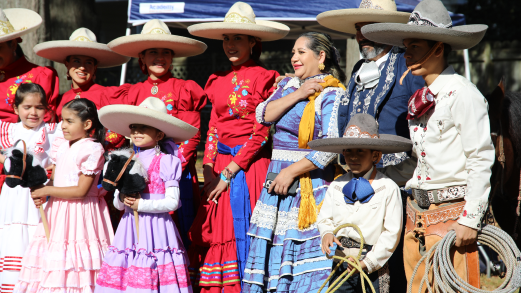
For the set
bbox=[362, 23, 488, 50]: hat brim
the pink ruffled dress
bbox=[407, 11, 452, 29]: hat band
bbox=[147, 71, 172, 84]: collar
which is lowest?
the pink ruffled dress

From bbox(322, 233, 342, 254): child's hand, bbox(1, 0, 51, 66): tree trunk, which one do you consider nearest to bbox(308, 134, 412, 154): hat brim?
bbox(322, 233, 342, 254): child's hand

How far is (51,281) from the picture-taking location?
12.2ft

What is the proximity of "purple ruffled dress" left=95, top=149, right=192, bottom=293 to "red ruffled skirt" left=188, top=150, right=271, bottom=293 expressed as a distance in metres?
0.33

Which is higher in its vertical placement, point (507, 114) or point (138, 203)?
point (507, 114)

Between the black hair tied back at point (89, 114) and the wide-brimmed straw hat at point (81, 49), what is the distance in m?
0.90

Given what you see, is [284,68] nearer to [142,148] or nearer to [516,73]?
[516,73]

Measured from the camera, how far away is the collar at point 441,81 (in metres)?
3.00

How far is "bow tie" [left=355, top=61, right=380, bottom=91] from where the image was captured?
3.75m

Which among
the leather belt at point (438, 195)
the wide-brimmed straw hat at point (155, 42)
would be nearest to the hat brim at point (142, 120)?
the wide-brimmed straw hat at point (155, 42)

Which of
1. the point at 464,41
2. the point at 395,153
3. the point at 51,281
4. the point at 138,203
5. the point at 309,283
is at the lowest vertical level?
the point at 51,281

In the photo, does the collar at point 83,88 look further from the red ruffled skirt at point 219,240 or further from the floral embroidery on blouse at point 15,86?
the red ruffled skirt at point 219,240

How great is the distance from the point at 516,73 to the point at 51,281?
10886mm

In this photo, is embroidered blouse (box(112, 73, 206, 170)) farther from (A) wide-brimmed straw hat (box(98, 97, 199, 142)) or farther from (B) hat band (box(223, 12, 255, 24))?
(B) hat band (box(223, 12, 255, 24))

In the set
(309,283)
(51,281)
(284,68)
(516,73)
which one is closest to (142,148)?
(51,281)
